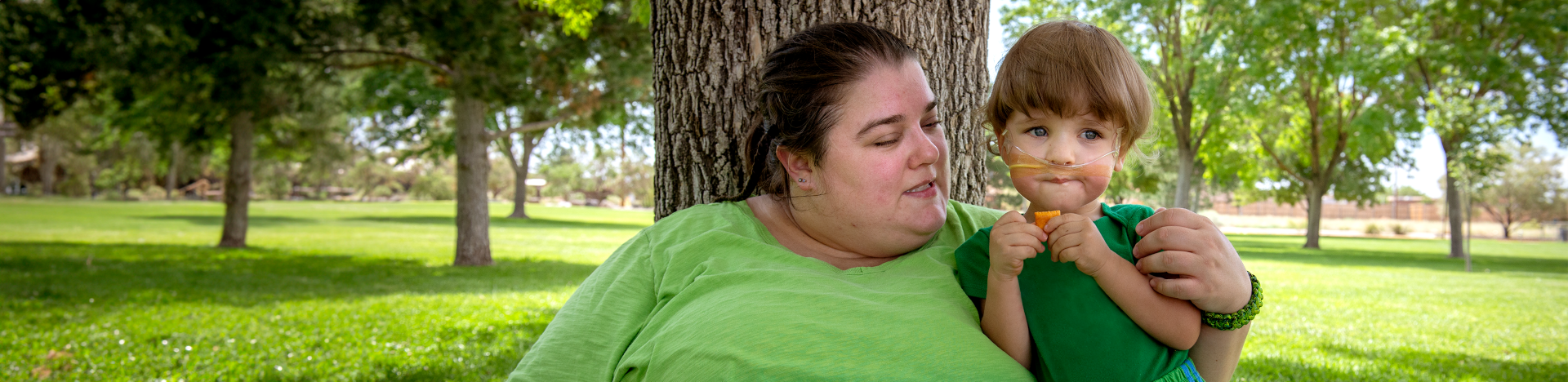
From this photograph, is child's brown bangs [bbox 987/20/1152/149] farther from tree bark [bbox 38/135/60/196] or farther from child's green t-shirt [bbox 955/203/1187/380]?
tree bark [bbox 38/135/60/196]

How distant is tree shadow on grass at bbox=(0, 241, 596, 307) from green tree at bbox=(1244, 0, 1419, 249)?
47.0 feet

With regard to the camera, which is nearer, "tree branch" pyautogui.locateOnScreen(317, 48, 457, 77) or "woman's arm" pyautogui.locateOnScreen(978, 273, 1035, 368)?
"woman's arm" pyautogui.locateOnScreen(978, 273, 1035, 368)

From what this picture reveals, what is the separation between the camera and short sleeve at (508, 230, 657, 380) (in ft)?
5.75

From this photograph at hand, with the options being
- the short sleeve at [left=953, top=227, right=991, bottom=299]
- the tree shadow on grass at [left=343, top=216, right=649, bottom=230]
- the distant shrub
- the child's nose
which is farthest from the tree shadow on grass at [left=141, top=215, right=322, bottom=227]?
the distant shrub

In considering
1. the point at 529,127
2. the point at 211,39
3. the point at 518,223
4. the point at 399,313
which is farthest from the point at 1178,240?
the point at 518,223

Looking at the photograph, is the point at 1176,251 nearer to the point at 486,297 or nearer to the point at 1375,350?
the point at 1375,350

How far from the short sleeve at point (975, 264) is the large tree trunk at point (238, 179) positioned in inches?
636

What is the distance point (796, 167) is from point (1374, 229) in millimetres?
50776

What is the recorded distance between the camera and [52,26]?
10.3 m

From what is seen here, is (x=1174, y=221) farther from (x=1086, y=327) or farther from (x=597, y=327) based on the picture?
(x=597, y=327)

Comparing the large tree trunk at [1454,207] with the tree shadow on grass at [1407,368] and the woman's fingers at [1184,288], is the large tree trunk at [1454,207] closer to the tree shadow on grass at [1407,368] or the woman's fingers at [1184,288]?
the tree shadow on grass at [1407,368]

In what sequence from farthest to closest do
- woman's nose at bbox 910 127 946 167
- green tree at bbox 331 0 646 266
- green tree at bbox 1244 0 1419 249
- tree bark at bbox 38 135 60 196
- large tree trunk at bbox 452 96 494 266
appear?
tree bark at bbox 38 135 60 196
green tree at bbox 1244 0 1419 249
large tree trunk at bbox 452 96 494 266
green tree at bbox 331 0 646 266
woman's nose at bbox 910 127 946 167

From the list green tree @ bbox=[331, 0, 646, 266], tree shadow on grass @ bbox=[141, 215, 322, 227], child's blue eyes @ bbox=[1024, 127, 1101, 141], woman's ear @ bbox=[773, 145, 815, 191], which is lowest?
tree shadow on grass @ bbox=[141, 215, 322, 227]

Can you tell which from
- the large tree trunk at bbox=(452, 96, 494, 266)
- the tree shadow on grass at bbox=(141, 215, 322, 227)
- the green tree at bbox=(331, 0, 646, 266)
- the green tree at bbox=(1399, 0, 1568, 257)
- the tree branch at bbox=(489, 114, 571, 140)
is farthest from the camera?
the tree shadow on grass at bbox=(141, 215, 322, 227)
